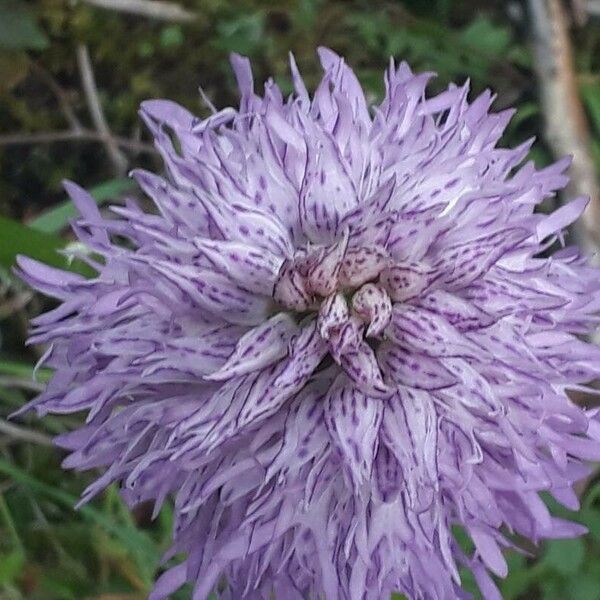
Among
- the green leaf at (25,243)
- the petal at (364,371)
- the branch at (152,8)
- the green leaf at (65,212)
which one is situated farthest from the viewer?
the branch at (152,8)

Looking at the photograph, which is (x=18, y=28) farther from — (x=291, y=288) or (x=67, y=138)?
(x=291, y=288)

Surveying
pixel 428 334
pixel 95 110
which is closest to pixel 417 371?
pixel 428 334

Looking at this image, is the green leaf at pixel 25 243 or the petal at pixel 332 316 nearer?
the petal at pixel 332 316

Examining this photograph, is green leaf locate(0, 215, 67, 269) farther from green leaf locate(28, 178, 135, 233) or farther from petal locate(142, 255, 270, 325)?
petal locate(142, 255, 270, 325)

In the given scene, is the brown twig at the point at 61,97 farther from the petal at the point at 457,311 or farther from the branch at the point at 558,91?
the petal at the point at 457,311

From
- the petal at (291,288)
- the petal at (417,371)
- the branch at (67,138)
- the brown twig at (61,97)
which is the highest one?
the brown twig at (61,97)

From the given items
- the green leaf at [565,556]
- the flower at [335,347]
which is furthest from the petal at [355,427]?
the green leaf at [565,556]
